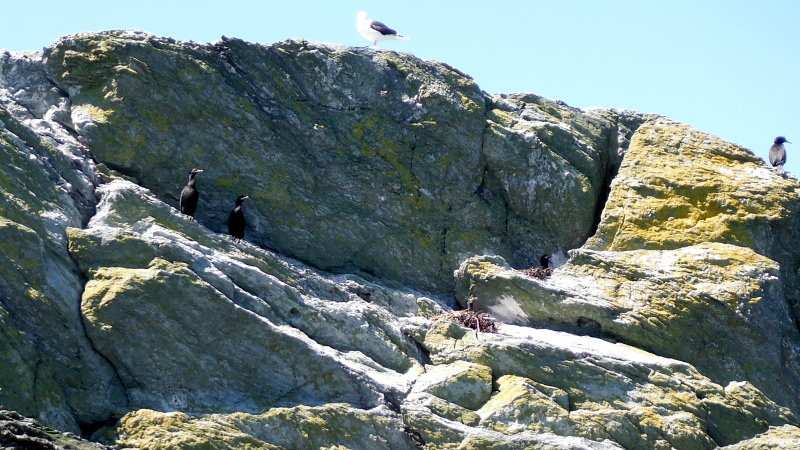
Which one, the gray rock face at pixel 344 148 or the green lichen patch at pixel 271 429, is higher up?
the gray rock face at pixel 344 148

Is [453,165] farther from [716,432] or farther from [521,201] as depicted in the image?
[716,432]

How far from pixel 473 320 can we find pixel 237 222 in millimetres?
4057

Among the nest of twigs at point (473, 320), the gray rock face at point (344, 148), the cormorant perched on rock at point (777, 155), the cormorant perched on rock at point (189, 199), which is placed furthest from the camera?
the cormorant perched on rock at point (777, 155)

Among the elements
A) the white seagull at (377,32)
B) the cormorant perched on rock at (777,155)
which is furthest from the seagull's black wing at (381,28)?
the cormorant perched on rock at (777,155)

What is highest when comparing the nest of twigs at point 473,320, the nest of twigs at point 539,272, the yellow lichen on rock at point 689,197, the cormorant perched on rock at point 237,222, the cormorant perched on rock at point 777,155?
the cormorant perched on rock at point 777,155

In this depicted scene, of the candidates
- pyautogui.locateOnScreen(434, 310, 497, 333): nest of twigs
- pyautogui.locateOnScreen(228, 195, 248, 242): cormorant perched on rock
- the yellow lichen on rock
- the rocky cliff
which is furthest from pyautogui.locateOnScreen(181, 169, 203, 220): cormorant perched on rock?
the yellow lichen on rock

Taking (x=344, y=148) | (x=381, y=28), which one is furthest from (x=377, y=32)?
(x=344, y=148)

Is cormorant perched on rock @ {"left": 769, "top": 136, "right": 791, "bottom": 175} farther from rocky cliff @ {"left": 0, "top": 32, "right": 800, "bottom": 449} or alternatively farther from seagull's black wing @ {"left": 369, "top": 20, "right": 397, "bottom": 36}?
seagull's black wing @ {"left": 369, "top": 20, "right": 397, "bottom": 36}

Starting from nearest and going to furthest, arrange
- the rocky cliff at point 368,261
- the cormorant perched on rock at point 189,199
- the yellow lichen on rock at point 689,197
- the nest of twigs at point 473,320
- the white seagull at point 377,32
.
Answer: the rocky cliff at point 368,261 → the nest of twigs at point 473,320 → the cormorant perched on rock at point 189,199 → the yellow lichen on rock at point 689,197 → the white seagull at point 377,32

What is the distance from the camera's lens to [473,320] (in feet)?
48.2

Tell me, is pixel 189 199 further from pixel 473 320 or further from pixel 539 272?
pixel 539 272

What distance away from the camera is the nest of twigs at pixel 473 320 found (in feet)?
47.8

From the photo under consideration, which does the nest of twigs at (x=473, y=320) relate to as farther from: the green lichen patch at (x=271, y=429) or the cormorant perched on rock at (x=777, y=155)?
the cormorant perched on rock at (x=777, y=155)

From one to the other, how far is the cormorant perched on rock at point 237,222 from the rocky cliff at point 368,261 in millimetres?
618
